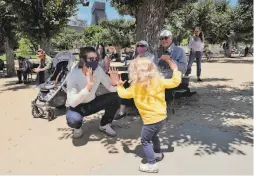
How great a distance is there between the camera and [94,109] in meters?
5.52

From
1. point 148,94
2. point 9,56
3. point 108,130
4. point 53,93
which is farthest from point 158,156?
point 9,56

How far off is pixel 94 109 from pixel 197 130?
182 centimetres

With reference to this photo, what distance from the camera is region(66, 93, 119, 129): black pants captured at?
208 inches

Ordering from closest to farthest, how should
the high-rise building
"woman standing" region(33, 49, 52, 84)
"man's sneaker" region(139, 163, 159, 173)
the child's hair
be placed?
the child's hair < "man's sneaker" region(139, 163, 159, 173) < "woman standing" region(33, 49, 52, 84) < the high-rise building

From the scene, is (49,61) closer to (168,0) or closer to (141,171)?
(168,0)

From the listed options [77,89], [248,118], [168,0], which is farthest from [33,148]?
[168,0]

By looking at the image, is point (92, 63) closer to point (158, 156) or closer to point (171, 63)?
point (171, 63)

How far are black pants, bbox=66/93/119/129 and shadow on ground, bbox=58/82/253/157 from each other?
32 centimetres

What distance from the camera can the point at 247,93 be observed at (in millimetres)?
9539

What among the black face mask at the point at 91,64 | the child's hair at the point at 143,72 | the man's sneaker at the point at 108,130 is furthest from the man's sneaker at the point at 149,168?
the black face mask at the point at 91,64

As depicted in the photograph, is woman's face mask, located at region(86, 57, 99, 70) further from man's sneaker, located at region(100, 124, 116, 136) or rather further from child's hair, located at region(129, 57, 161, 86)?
child's hair, located at region(129, 57, 161, 86)

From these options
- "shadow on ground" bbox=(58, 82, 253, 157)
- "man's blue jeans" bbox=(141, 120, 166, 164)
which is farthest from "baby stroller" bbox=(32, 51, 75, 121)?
"man's blue jeans" bbox=(141, 120, 166, 164)

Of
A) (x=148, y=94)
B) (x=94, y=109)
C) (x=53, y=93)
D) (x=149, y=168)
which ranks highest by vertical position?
(x=148, y=94)

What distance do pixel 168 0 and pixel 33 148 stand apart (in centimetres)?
503
